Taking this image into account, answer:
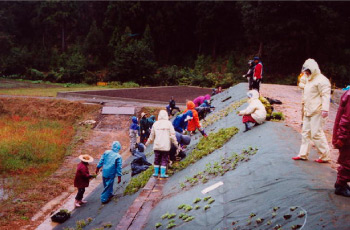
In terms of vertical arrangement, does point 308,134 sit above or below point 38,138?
above

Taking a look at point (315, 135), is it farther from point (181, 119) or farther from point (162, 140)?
point (181, 119)

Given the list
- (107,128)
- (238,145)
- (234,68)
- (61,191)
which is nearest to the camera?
(238,145)

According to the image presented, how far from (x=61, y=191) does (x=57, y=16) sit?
4333 cm

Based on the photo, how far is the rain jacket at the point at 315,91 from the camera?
Result: 6.74m

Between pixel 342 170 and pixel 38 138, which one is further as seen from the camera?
pixel 38 138

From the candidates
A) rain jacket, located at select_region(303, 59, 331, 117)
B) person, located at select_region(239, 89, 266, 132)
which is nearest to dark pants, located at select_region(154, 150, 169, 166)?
person, located at select_region(239, 89, 266, 132)

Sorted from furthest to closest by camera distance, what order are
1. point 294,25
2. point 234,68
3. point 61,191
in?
point 234,68 < point 294,25 < point 61,191

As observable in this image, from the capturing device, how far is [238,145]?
377 inches

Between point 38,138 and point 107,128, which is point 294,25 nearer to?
point 107,128

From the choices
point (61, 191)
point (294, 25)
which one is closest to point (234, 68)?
point (294, 25)

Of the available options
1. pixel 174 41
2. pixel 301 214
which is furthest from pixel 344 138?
pixel 174 41

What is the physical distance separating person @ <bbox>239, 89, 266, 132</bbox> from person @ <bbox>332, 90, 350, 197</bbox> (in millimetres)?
4553

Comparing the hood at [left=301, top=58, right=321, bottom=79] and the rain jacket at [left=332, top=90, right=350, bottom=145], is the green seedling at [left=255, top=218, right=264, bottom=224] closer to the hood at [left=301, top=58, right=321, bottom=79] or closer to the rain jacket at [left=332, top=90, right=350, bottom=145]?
the rain jacket at [left=332, top=90, right=350, bottom=145]

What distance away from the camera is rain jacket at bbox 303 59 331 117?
6.74 meters
